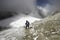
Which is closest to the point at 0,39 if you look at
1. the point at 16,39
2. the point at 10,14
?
the point at 16,39

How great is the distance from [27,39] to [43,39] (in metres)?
4.25

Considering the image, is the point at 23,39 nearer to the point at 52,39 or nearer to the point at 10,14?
the point at 52,39

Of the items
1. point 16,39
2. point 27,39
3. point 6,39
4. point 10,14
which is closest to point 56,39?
point 27,39

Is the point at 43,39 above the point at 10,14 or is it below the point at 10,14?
below

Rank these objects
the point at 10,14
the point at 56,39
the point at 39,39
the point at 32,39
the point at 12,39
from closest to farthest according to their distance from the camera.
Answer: the point at 56,39
the point at 39,39
the point at 32,39
the point at 12,39
the point at 10,14

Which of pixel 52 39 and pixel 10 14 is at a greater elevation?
pixel 10 14

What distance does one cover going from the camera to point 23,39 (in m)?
25.8

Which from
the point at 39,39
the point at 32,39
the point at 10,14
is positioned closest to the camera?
the point at 39,39

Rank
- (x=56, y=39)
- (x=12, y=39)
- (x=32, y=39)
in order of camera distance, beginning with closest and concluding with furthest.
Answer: (x=56, y=39) < (x=32, y=39) < (x=12, y=39)

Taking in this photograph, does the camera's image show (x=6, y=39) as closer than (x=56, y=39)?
No

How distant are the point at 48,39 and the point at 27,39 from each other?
5212 millimetres

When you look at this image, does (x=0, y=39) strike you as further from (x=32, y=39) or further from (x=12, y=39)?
(x=32, y=39)

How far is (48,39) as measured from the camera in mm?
22141

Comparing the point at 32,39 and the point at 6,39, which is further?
the point at 6,39
